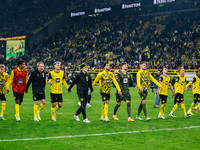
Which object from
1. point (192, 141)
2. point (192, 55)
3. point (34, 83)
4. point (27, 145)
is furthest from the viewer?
point (192, 55)

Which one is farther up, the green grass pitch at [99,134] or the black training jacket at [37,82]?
the black training jacket at [37,82]

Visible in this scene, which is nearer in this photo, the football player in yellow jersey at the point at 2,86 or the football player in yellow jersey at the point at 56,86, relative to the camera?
the football player in yellow jersey at the point at 56,86

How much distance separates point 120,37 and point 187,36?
11699 millimetres

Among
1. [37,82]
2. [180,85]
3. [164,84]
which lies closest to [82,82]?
[37,82]

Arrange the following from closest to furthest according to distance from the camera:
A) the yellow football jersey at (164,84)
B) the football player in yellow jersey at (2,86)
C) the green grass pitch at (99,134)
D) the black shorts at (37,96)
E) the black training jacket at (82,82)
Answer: the green grass pitch at (99,134) → the black training jacket at (82,82) → the black shorts at (37,96) → the football player in yellow jersey at (2,86) → the yellow football jersey at (164,84)

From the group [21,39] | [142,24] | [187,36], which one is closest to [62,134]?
[187,36]

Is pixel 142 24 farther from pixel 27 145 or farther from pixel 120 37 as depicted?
pixel 27 145

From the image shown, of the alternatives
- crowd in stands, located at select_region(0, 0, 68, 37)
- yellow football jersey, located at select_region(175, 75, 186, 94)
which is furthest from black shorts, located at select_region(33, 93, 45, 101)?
crowd in stands, located at select_region(0, 0, 68, 37)

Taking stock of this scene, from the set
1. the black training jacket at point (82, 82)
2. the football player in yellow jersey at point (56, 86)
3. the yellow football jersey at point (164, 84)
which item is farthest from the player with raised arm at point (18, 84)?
the yellow football jersey at point (164, 84)

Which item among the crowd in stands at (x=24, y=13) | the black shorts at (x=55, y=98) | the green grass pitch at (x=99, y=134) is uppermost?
the crowd in stands at (x=24, y=13)

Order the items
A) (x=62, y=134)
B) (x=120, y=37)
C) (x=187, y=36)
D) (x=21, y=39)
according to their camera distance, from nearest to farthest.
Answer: (x=62, y=134) < (x=187, y=36) < (x=120, y=37) < (x=21, y=39)

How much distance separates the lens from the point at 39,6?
72.6m

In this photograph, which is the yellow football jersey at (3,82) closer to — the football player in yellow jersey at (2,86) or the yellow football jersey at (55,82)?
the football player in yellow jersey at (2,86)

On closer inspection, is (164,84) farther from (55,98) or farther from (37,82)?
(37,82)
